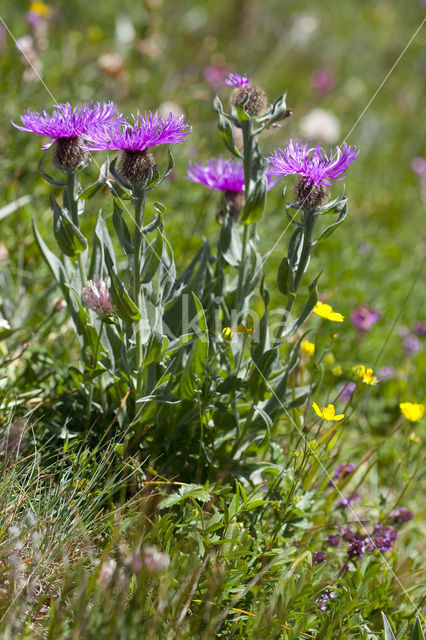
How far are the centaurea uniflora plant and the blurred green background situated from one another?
457 mm

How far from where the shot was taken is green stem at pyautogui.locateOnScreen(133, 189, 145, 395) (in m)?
1.62

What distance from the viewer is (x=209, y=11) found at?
6766 millimetres

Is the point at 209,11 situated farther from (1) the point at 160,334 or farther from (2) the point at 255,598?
(2) the point at 255,598

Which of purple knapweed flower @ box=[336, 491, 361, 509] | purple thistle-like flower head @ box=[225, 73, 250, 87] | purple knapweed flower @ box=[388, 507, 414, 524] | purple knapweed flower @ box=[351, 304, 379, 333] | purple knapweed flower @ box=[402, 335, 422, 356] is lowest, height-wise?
purple knapweed flower @ box=[402, 335, 422, 356]

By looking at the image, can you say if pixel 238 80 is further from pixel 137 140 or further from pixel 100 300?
pixel 100 300

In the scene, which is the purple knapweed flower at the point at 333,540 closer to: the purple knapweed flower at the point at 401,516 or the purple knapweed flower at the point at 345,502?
the purple knapweed flower at the point at 345,502

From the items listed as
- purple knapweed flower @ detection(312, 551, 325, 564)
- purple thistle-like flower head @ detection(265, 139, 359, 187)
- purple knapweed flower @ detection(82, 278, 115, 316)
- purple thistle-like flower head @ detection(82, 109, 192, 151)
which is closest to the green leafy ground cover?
purple knapweed flower @ detection(312, 551, 325, 564)

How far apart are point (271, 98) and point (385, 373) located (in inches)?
136

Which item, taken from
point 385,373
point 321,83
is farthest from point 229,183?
point 321,83

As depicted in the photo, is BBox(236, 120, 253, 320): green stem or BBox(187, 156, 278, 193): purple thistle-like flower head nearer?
BBox(236, 120, 253, 320): green stem

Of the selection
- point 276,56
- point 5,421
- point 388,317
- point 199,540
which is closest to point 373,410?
point 388,317

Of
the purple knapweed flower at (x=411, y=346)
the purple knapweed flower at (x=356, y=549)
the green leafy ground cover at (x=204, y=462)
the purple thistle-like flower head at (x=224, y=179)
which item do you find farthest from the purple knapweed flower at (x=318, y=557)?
the purple knapweed flower at (x=411, y=346)

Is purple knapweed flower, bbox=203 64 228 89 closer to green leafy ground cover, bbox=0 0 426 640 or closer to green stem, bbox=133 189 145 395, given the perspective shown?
green leafy ground cover, bbox=0 0 426 640

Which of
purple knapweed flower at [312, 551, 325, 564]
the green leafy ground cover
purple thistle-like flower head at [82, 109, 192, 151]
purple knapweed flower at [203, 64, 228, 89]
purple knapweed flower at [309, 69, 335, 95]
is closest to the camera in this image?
the green leafy ground cover
